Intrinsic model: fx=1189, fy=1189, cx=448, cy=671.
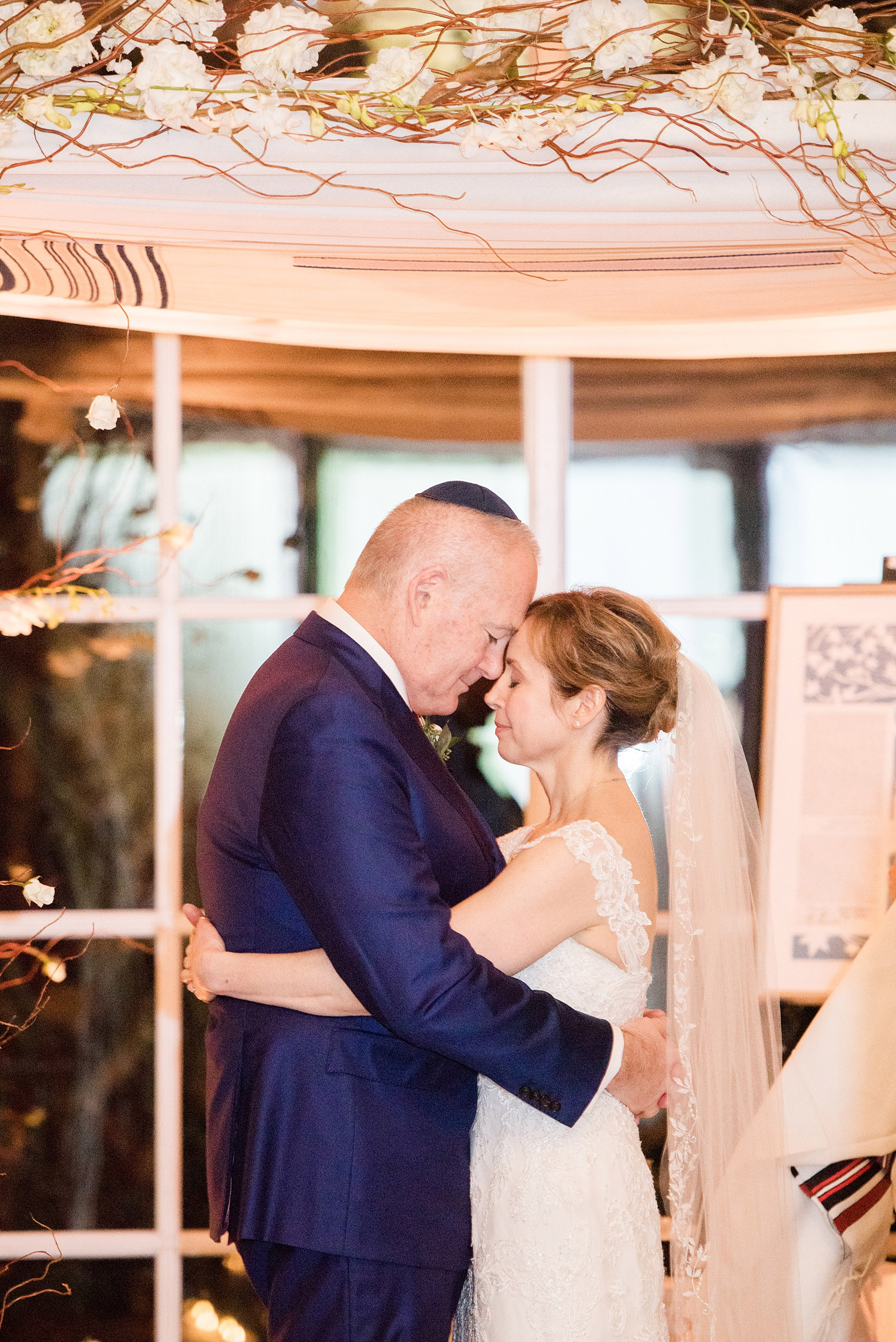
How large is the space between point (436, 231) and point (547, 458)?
92cm

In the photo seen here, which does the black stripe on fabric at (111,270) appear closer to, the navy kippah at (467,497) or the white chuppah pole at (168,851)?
the white chuppah pole at (168,851)

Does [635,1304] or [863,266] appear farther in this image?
[863,266]

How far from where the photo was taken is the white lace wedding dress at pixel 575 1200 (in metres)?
1.90

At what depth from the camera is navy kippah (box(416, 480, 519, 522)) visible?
79.2 inches

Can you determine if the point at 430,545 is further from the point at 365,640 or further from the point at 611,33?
Answer: the point at 611,33

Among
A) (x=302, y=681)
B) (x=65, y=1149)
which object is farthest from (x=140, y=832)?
(x=302, y=681)

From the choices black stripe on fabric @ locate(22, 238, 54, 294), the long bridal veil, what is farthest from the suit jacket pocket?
black stripe on fabric @ locate(22, 238, 54, 294)

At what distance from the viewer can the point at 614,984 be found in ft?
6.72

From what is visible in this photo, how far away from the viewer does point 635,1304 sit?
6.40ft

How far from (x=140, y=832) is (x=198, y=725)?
31cm

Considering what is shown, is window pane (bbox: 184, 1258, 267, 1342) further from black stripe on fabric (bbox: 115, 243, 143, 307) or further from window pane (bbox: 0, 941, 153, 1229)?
black stripe on fabric (bbox: 115, 243, 143, 307)

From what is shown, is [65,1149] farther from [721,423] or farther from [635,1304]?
[721,423]

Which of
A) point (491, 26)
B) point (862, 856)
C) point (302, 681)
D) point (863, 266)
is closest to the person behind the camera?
point (302, 681)

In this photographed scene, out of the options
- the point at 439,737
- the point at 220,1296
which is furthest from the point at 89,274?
the point at 220,1296
